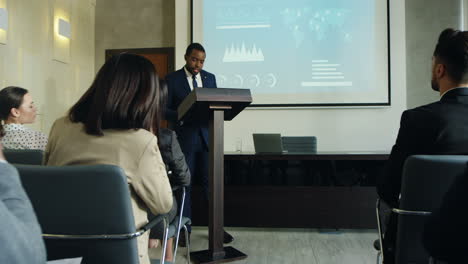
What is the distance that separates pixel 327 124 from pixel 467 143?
133 inches

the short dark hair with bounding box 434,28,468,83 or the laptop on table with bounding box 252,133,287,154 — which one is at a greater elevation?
the short dark hair with bounding box 434,28,468,83

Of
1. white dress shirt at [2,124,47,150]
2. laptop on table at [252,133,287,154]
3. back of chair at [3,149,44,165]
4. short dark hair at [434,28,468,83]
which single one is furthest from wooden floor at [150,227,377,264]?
short dark hair at [434,28,468,83]

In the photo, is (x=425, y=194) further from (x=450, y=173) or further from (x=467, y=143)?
(x=467, y=143)

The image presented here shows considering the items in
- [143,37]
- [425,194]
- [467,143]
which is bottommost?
[425,194]

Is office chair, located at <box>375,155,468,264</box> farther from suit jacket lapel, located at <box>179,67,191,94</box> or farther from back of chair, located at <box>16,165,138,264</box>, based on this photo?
suit jacket lapel, located at <box>179,67,191,94</box>

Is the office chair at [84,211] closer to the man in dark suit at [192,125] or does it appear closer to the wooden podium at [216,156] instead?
the wooden podium at [216,156]

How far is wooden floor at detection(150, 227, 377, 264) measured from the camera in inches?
102

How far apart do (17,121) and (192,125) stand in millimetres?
1201

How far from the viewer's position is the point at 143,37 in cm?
543

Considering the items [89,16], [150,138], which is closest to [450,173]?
[150,138]

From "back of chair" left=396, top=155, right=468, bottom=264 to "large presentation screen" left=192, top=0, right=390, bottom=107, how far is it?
3408 millimetres

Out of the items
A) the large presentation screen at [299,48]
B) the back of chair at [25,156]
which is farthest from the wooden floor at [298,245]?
the large presentation screen at [299,48]

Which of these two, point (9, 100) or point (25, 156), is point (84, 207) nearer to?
point (25, 156)

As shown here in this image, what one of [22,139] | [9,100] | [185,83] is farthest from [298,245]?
[9,100]
